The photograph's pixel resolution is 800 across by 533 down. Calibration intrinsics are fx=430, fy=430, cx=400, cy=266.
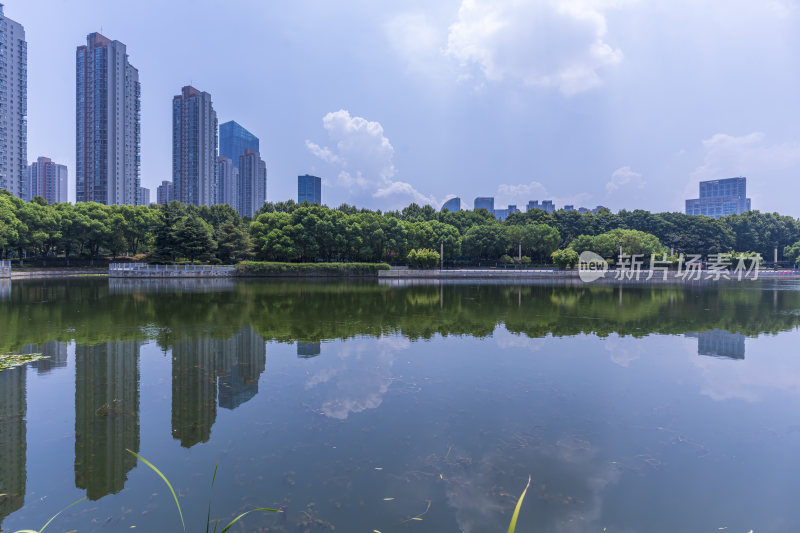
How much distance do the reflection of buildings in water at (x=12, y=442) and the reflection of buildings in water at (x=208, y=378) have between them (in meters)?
1.54

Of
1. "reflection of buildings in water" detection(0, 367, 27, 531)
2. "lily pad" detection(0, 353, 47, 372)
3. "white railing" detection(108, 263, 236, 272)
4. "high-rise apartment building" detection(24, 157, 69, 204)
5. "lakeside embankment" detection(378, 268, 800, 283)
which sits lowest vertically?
"reflection of buildings in water" detection(0, 367, 27, 531)

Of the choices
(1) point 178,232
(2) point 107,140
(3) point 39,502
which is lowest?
(3) point 39,502

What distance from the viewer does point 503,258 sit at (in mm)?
57312

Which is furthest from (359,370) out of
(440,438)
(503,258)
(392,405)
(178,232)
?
(503,258)

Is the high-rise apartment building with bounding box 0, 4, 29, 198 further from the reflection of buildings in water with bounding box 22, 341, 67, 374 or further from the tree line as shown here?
the reflection of buildings in water with bounding box 22, 341, 67, 374

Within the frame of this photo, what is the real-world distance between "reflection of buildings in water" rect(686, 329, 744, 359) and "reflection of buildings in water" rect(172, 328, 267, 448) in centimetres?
1053

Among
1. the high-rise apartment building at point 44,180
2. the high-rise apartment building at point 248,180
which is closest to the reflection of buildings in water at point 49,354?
the high-rise apartment building at point 248,180

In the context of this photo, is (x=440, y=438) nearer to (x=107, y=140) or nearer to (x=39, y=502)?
(x=39, y=502)

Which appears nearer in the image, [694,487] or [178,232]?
[694,487]

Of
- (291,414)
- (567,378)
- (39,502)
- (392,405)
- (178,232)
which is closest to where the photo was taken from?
(39,502)

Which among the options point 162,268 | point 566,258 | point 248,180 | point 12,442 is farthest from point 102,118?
point 12,442

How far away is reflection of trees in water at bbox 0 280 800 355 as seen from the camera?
41.2 feet

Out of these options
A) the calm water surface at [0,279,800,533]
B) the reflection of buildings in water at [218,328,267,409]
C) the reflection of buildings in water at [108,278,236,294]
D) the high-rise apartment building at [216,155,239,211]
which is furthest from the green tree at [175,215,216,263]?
the high-rise apartment building at [216,155,239,211]

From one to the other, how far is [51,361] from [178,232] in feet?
122
